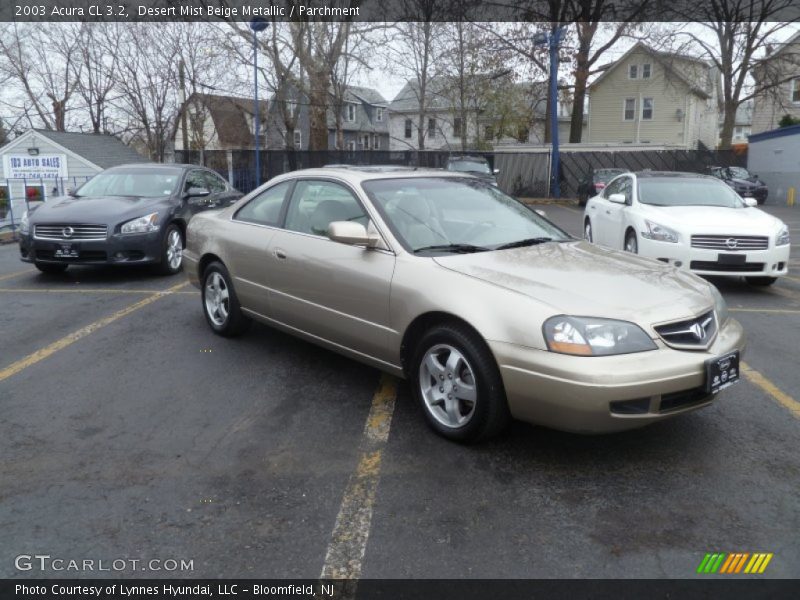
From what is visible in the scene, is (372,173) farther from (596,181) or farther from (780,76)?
(780,76)

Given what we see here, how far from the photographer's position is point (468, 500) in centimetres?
313

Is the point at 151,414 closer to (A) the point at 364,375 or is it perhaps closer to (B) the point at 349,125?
(A) the point at 364,375

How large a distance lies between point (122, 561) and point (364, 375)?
8.13 ft

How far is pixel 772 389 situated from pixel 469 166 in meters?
19.6

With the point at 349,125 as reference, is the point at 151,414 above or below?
below

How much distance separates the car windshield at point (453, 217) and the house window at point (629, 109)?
45.2m

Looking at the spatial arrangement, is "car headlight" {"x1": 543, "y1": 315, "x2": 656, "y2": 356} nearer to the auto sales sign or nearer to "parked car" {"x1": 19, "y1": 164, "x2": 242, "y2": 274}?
"parked car" {"x1": 19, "y1": 164, "x2": 242, "y2": 274}

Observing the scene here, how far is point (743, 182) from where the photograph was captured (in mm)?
27531

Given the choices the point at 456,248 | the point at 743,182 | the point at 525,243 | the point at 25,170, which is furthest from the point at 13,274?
the point at 743,182

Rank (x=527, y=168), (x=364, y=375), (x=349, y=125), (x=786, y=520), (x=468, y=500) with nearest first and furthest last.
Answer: (x=786, y=520), (x=468, y=500), (x=364, y=375), (x=527, y=168), (x=349, y=125)

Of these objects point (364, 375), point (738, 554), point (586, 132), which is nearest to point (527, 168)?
point (586, 132)
